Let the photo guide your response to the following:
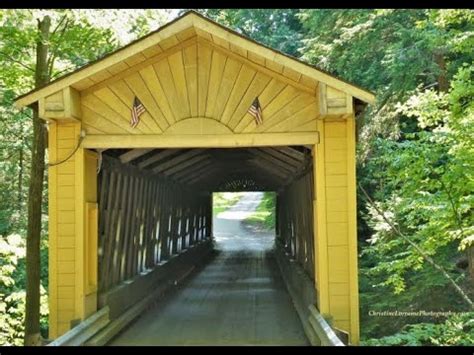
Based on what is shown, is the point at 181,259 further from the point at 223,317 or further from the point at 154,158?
the point at 223,317

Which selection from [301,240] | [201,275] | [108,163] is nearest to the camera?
[108,163]

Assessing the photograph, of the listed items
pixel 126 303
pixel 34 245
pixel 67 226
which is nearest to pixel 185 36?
pixel 67 226

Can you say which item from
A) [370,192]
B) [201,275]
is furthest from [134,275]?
[370,192]

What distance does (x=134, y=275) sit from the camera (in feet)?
30.6

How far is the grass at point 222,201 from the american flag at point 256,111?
148 feet

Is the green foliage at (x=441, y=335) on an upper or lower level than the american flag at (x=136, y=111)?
lower

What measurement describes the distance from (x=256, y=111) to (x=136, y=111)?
4.56 feet

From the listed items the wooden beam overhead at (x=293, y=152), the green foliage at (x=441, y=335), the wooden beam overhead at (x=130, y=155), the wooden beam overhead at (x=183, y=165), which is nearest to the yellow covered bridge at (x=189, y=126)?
the wooden beam overhead at (x=130, y=155)

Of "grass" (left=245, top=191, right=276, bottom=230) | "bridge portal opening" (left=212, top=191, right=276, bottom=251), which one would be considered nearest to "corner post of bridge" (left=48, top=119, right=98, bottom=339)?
"bridge portal opening" (left=212, top=191, right=276, bottom=251)

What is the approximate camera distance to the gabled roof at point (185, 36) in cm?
626

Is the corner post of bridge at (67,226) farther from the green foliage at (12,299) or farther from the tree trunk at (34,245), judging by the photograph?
the green foliage at (12,299)

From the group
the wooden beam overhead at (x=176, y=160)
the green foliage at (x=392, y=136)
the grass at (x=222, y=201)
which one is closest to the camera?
the green foliage at (x=392, y=136)

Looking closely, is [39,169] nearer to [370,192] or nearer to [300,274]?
[300,274]

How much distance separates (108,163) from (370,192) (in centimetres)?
1054
